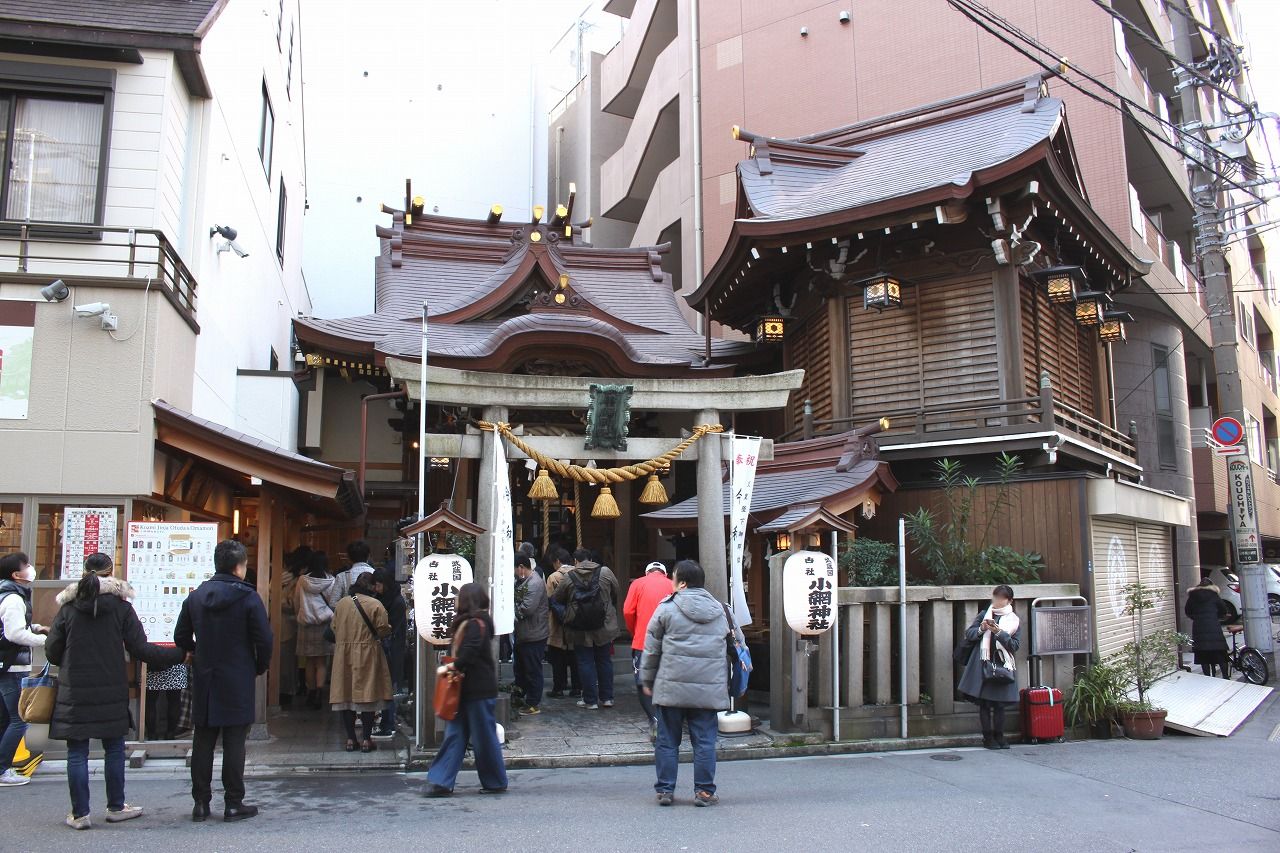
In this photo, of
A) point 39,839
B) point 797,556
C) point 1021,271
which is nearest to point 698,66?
point 1021,271

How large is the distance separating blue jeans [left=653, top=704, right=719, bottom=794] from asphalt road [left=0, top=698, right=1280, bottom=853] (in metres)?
0.22

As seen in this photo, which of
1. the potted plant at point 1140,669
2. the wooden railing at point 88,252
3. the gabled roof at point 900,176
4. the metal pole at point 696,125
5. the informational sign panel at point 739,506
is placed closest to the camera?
the wooden railing at point 88,252

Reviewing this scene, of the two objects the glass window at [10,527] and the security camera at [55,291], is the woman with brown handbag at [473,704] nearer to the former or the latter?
the glass window at [10,527]

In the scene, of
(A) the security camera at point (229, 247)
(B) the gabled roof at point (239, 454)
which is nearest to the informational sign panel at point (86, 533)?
(B) the gabled roof at point (239, 454)

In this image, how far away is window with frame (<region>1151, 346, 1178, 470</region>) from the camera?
2038cm

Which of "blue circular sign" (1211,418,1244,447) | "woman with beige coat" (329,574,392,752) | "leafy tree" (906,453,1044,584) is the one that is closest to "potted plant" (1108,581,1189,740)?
"leafy tree" (906,453,1044,584)

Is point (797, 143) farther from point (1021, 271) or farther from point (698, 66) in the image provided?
point (698, 66)

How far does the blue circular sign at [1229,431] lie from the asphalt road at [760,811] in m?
7.87

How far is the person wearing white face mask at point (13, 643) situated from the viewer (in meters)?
7.11

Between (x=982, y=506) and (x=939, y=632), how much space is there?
9.40 feet

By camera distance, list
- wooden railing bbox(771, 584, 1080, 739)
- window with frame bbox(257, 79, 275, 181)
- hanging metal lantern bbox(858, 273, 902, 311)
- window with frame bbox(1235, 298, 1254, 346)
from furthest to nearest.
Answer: window with frame bbox(1235, 298, 1254, 346)
window with frame bbox(257, 79, 275, 181)
hanging metal lantern bbox(858, 273, 902, 311)
wooden railing bbox(771, 584, 1080, 739)

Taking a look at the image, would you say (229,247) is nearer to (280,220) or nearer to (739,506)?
(280,220)

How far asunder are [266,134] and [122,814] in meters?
13.0

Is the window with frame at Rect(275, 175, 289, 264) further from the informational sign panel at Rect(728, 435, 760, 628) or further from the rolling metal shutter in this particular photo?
the rolling metal shutter
